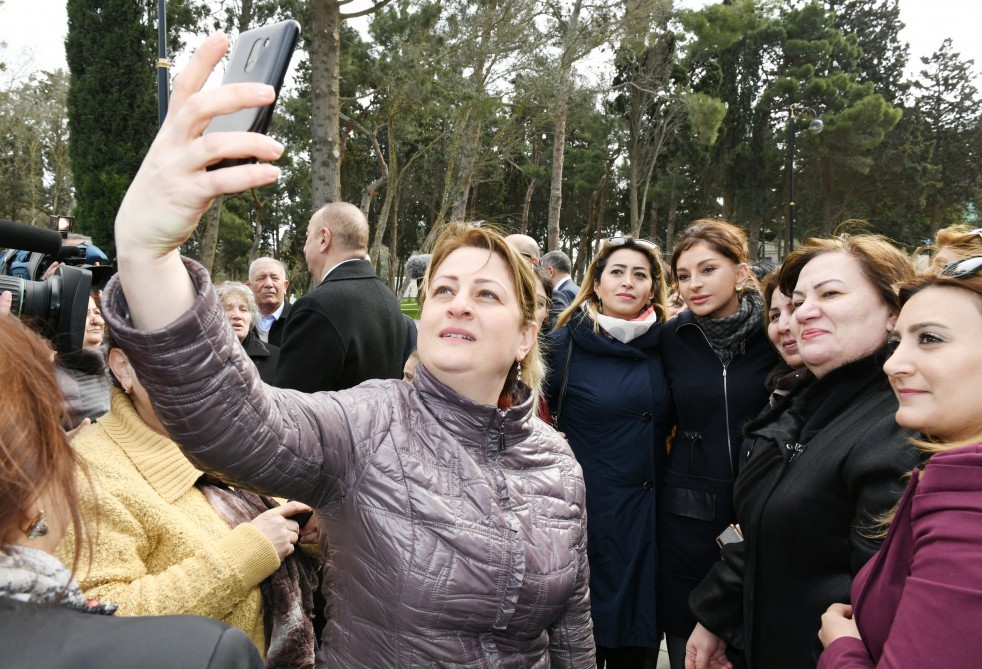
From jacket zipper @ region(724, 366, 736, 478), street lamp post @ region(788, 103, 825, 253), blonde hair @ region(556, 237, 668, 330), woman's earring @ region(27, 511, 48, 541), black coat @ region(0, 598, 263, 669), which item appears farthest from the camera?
street lamp post @ region(788, 103, 825, 253)

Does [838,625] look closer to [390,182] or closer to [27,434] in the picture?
[27,434]

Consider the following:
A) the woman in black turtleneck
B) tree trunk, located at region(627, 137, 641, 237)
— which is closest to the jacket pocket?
the woman in black turtleneck

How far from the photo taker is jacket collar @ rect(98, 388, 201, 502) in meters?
1.91

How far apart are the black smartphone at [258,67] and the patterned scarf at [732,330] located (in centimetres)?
253

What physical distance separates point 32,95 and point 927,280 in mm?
36236

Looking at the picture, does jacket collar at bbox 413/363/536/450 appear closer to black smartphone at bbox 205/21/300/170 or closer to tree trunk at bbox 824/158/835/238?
black smartphone at bbox 205/21/300/170

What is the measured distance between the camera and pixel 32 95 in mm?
28938

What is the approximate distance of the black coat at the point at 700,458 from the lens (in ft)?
10.00

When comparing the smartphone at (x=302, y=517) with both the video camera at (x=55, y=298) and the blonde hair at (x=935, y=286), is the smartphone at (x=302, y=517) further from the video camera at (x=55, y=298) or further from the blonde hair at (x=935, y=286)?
the blonde hair at (x=935, y=286)

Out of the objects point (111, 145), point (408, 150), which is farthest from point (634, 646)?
point (408, 150)

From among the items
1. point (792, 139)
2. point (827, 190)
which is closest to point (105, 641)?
point (792, 139)

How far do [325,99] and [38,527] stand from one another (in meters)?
7.29

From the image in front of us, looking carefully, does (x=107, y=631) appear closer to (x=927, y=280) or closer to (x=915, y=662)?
(x=915, y=662)

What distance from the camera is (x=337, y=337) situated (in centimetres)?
347
